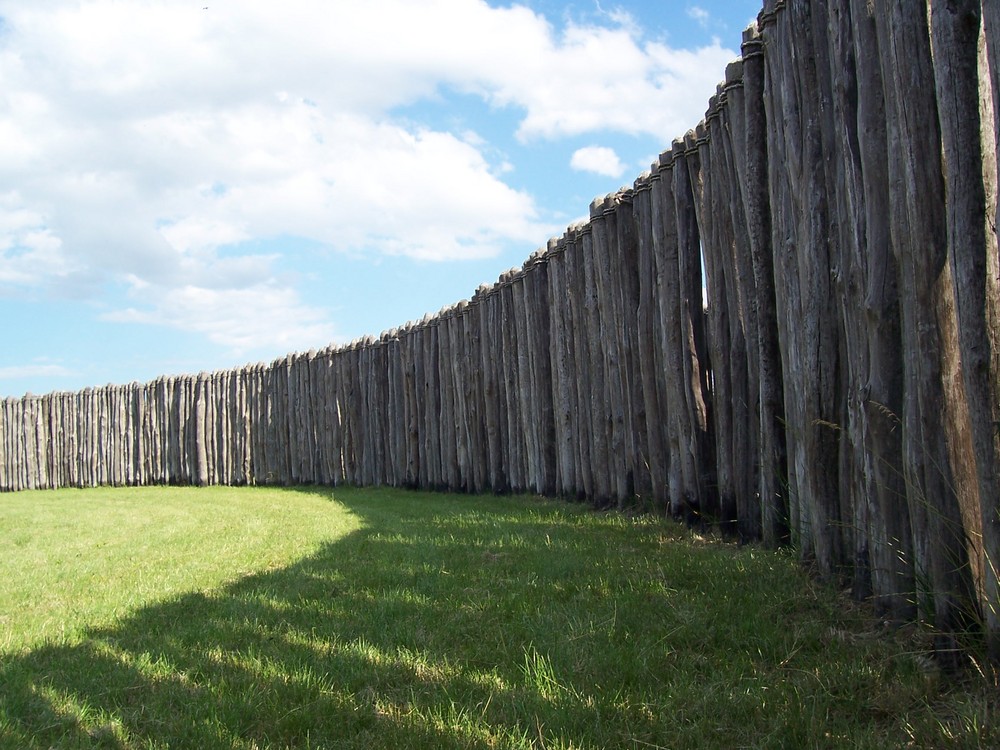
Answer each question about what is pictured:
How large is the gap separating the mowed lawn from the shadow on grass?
0.03ft

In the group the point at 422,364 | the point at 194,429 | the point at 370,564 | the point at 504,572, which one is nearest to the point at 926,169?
the point at 504,572

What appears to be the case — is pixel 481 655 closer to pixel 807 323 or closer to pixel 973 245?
pixel 807 323

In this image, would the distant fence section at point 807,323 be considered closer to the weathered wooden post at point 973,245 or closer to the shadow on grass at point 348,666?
the weathered wooden post at point 973,245

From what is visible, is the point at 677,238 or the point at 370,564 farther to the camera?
the point at 677,238

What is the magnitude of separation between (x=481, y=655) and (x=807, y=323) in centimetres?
206

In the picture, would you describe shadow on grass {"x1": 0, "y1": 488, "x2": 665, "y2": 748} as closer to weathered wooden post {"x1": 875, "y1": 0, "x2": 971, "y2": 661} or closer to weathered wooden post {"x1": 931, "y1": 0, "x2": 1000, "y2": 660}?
weathered wooden post {"x1": 875, "y1": 0, "x2": 971, "y2": 661}

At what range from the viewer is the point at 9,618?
15.4 feet

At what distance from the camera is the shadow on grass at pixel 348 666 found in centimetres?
279

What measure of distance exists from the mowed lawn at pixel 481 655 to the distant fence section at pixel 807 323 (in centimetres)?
37

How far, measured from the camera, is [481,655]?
3.39 meters

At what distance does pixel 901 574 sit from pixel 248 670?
2426 millimetres

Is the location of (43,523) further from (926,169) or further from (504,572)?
(926,169)

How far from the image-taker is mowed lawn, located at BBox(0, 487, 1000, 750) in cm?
268

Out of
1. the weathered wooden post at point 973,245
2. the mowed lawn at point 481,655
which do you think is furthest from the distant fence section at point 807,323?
the mowed lawn at point 481,655
